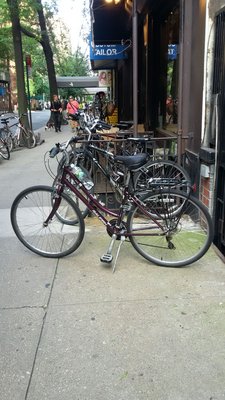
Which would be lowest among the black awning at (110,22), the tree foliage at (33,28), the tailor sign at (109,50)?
the tailor sign at (109,50)

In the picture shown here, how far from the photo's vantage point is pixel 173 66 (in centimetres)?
625

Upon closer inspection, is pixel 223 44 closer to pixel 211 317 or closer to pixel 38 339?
pixel 211 317

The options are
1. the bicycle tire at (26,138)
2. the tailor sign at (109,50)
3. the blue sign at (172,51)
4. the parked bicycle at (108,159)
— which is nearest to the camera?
the parked bicycle at (108,159)

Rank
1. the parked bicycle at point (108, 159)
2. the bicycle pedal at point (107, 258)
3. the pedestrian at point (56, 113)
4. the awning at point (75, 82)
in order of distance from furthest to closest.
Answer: the awning at point (75, 82)
the pedestrian at point (56, 113)
the parked bicycle at point (108, 159)
the bicycle pedal at point (107, 258)

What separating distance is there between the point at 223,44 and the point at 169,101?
9.53ft

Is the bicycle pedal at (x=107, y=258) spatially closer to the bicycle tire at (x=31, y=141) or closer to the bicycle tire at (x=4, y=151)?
the bicycle tire at (x=4, y=151)

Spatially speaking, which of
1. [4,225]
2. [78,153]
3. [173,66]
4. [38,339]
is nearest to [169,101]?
[173,66]

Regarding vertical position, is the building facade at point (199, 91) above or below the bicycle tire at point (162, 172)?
above

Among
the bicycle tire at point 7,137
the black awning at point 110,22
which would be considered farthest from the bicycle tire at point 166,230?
the bicycle tire at point 7,137

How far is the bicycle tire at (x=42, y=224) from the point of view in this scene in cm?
397

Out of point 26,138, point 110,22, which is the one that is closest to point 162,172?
point 110,22

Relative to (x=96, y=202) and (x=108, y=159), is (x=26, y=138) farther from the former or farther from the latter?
(x=96, y=202)

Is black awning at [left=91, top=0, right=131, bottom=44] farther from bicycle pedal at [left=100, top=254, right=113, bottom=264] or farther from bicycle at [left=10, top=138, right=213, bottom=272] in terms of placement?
bicycle pedal at [left=100, top=254, right=113, bottom=264]

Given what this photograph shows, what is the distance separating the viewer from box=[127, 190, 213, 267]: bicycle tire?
359 centimetres
